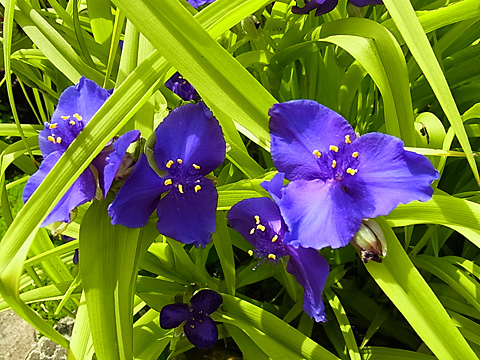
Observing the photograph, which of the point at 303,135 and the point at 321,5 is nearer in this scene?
the point at 303,135

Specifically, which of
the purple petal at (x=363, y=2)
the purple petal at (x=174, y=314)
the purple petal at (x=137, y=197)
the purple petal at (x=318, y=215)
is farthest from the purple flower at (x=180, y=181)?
the purple petal at (x=363, y=2)

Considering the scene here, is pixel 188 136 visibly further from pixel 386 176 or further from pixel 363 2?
pixel 363 2

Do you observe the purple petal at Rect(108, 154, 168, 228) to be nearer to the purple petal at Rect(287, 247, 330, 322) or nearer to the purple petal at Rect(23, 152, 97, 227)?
the purple petal at Rect(23, 152, 97, 227)

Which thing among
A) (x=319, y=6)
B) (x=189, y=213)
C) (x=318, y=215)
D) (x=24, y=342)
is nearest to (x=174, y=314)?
(x=189, y=213)

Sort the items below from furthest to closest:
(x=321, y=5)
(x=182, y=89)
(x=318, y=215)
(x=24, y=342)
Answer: (x=24, y=342)
(x=182, y=89)
(x=321, y=5)
(x=318, y=215)

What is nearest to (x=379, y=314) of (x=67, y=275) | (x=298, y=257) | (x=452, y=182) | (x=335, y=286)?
(x=335, y=286)

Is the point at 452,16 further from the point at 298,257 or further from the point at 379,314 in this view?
the point at 379,314

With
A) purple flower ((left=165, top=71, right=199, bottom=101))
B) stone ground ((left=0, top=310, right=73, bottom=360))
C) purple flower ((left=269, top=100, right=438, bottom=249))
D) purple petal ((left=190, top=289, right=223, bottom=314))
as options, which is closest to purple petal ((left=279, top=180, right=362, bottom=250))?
purple flower ((left=269, top=100, right=438, bottom=249))
